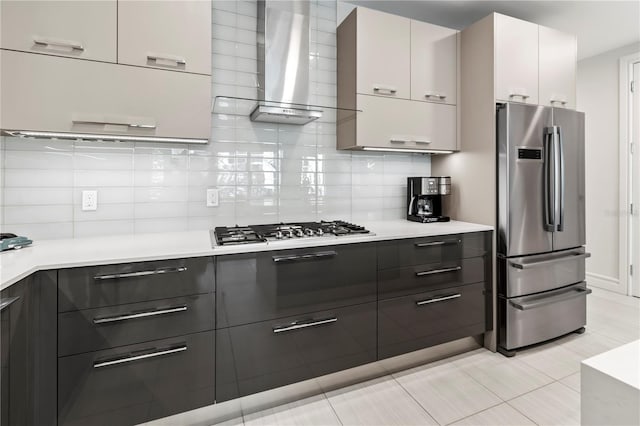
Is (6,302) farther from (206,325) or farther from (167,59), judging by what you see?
(167,59)

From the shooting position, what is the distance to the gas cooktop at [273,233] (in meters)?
1.76

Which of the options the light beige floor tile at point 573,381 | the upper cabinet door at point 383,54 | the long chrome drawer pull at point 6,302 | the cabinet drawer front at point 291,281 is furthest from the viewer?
the upper cabinet door at point 383,54

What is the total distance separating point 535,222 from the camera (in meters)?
2.42

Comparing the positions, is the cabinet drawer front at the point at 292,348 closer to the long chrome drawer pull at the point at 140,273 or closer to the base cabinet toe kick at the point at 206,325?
the base cabinet toe kick at the point at 206,325

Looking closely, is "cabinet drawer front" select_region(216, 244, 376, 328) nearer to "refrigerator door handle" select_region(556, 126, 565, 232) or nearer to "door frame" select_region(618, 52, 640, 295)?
"refrigerator door handle" select_region(556, 126, 565, 232)

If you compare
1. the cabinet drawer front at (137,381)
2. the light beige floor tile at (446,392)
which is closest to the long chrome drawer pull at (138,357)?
the cabinet drawer front at (137,381)

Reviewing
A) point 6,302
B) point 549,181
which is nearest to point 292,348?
point 6,302

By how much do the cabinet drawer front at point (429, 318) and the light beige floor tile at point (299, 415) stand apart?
1.48 feet

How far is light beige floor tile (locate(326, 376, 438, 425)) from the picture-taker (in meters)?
1.73

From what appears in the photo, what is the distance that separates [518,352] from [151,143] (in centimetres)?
291

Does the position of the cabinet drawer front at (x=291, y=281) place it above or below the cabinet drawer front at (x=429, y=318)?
above

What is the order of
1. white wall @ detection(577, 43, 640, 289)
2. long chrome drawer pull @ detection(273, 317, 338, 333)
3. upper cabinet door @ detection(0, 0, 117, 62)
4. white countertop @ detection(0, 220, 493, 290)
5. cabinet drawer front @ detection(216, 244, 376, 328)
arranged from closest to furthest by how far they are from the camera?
white countertop @ detection(0, 220, 493, 290) < upper cabinet door @ detection(0, 0, 117, 62) < cabinet drawer front @ detection(216, 244, 376, 328) < long chrome drawer pull @ detection(273, 317, 338, 333) < white wall @ detection(577, 43, 640, 289)

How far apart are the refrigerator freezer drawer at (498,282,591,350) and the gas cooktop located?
1269 mm

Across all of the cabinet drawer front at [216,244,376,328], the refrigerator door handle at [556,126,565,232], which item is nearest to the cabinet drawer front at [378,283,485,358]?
the cabinet drawer front at [216,244,376,328]
